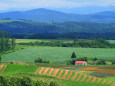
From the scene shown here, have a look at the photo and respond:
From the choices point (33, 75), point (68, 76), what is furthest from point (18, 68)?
point (68, 76)

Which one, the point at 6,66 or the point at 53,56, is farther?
the point at 53,56

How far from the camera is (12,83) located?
54.4 m

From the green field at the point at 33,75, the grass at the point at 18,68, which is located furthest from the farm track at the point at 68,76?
the green field at the point at 33,75

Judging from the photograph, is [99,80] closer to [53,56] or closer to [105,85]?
[105,85]

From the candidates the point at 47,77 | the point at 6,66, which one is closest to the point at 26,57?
the point at 6,66

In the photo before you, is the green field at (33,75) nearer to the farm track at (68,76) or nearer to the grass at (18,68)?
the grass at (18,68)


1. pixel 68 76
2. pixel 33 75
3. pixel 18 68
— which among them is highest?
pixel 33 75

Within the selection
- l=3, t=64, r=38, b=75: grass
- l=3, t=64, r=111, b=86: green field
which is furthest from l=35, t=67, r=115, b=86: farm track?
l=3, t=64, r=111, b=86: green field

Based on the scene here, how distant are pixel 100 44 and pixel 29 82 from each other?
330 ft

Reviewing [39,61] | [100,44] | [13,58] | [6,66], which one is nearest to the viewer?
[6,66]

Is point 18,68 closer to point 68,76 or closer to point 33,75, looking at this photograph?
point 33,75

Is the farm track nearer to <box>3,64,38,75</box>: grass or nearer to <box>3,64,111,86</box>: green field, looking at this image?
<box>3,64,38,75</box>: grass

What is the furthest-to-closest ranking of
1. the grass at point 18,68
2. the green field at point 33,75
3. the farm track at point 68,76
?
the grass at point 18,68
the farm track at point 68,76
the green field at point 33,75

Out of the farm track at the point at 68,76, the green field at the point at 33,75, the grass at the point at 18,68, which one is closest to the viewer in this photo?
the green field at the point at 33,75
